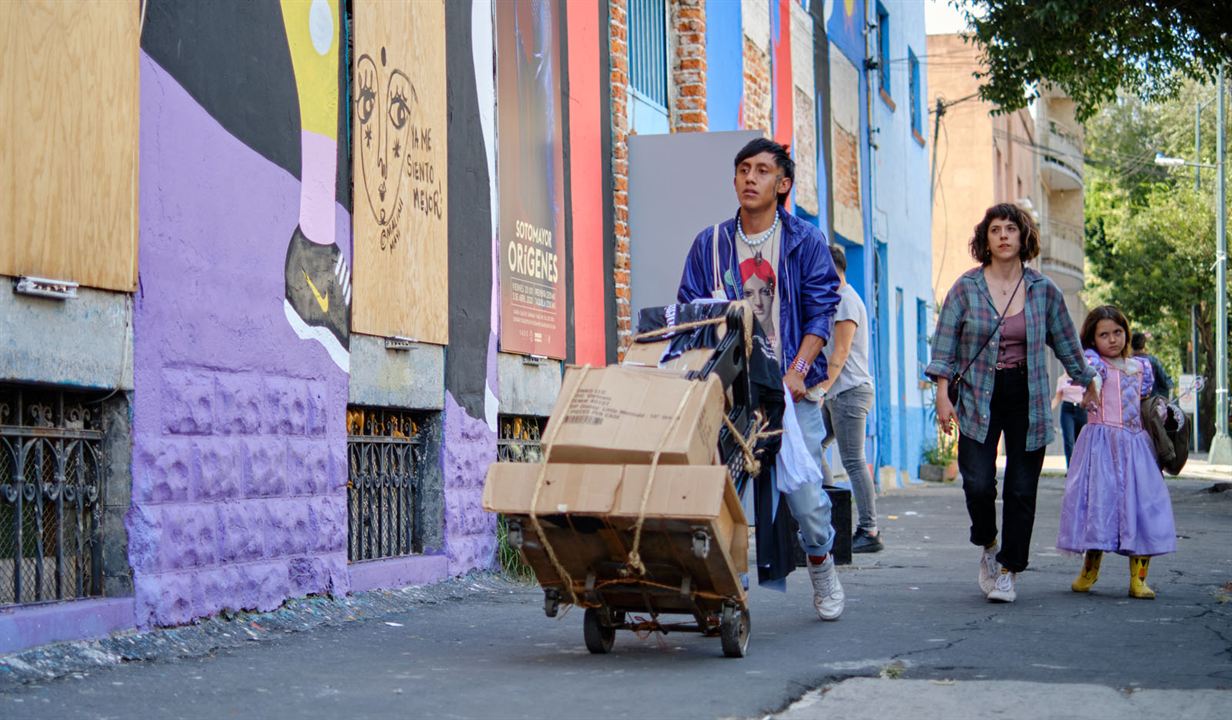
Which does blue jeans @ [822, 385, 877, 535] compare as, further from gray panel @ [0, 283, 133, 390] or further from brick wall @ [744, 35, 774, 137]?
gray panel @ [0, 283, 133, 390]

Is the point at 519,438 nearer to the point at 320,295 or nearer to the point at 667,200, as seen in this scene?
the point at 667,200

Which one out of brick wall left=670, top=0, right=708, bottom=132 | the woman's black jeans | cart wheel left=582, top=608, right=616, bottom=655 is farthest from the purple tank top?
the woman's black jeans

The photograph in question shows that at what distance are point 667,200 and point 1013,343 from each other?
4.29m

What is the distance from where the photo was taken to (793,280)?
682 cm

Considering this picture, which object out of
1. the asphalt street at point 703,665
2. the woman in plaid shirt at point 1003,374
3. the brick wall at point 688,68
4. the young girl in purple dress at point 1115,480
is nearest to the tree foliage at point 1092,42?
the brick wall at point 688,68

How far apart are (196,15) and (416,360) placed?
2.52 meters

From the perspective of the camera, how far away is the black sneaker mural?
742 centimetres

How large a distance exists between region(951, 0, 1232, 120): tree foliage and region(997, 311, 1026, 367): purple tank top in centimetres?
627

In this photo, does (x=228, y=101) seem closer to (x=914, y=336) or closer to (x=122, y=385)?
Answer: (x=122, y=385)

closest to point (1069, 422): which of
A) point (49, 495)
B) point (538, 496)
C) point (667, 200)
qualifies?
point (667, 200)

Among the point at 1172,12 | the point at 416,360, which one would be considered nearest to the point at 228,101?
the point at 416,360

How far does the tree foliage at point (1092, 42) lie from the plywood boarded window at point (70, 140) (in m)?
9.76

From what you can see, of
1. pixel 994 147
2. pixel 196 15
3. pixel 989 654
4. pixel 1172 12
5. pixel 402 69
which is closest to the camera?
pixel 989 654

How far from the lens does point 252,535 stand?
705 centimetres
